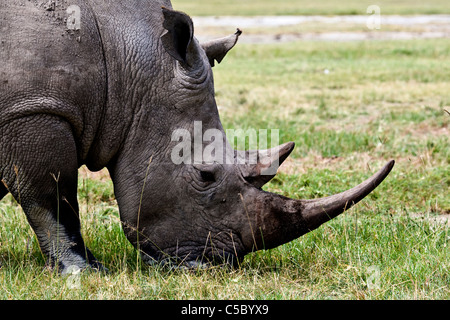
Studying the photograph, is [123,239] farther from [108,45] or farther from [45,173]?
[108,45]

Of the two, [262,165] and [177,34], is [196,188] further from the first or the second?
[177,34]

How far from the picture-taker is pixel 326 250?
189 inches

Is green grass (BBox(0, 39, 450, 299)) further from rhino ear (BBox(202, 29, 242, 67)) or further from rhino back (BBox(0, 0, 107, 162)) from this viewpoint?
rhino ear (BBox(202, 29, 242, 67))

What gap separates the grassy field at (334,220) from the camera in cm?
414

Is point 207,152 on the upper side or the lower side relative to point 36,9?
lower

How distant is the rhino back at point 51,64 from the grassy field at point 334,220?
0.95 metres

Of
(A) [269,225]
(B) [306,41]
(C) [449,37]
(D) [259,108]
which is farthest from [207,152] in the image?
(C) [449,37]

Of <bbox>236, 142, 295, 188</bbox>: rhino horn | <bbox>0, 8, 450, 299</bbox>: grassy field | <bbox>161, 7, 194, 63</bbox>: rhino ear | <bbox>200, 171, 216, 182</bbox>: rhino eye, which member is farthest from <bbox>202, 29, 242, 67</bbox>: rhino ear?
<bbox>0, 8, 450, 299</bbox>: grassy field

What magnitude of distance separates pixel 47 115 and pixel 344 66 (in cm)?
1165

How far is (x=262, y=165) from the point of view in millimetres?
4355

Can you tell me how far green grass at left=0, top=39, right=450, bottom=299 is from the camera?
13.6 ft

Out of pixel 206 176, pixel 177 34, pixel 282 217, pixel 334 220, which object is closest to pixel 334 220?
pixel 334 220

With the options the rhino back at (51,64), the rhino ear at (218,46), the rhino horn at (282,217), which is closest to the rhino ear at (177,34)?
the rhino back at (51,64)

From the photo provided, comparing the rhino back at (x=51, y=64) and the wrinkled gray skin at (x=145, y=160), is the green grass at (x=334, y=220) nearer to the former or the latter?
the wrinkled gray skin at (x=145, y=160)
